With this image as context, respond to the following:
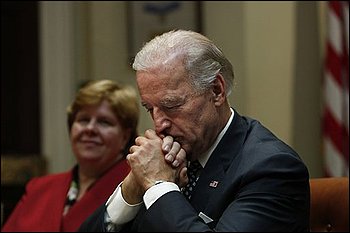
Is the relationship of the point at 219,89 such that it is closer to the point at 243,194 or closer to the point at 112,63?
the point at 243,194

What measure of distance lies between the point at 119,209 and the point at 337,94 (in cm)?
183

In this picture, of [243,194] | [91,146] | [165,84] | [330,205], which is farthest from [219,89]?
[91,146]

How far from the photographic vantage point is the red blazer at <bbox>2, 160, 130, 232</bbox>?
2.87 metres

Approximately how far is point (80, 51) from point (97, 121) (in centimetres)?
86

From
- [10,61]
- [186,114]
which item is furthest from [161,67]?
[10,61]

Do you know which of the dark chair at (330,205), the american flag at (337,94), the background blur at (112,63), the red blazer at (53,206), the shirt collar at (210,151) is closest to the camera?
the shirt collar at (210,151)

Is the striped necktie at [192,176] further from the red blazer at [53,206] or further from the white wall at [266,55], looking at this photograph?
the white wall at [266,55]

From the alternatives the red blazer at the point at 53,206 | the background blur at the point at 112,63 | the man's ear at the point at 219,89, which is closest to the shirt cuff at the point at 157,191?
the man's ear at the point at 219,89

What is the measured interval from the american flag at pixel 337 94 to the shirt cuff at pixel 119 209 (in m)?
1.75

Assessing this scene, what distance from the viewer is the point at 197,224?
1415 millimetres

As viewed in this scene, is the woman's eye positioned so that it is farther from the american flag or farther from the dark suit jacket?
the dark suit jacket

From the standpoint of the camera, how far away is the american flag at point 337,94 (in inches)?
131

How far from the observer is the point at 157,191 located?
4.95 feet

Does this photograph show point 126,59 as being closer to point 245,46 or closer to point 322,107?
point 245,46
